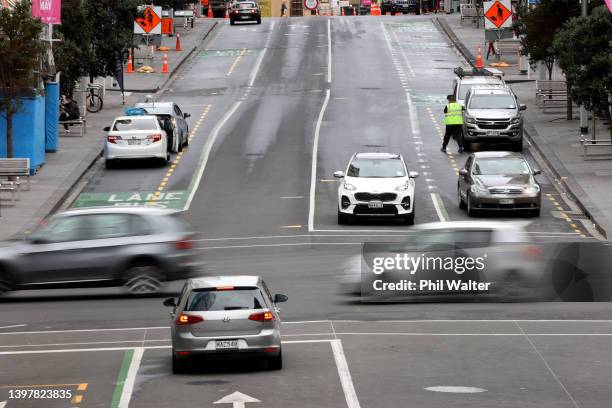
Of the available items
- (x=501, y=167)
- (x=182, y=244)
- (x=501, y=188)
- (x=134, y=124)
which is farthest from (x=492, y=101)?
(x=182, y=244)

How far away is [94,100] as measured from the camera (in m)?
60.1

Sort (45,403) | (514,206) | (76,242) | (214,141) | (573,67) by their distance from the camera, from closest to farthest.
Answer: (45,403) < (76,242) < (514,206) < (573,67) < (214,141)

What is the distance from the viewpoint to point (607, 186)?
40.9m

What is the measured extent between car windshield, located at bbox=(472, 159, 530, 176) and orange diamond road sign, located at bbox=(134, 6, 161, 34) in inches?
1305

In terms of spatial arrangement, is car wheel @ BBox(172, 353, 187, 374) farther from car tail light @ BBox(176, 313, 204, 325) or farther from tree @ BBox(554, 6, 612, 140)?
tree @ BBox(554, 6, 612, 140)

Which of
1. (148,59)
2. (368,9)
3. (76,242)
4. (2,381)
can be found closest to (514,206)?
(76,242)

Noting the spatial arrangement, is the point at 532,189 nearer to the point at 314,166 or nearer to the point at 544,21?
the point at 314,166

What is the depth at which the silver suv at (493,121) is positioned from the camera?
1852 inches

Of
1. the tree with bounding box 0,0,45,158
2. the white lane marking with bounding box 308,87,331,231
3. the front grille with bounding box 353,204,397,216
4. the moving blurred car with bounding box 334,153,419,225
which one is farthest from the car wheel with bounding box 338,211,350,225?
the tree with bounding box 0,0,45,158

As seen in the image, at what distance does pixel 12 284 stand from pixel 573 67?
25414 millimetres

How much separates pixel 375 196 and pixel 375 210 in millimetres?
355

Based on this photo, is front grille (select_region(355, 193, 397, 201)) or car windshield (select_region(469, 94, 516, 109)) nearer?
front grille (select_region(355, 193, 397, 201))

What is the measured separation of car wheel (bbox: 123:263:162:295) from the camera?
85.1 ft

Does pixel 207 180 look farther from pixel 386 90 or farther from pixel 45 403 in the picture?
pixel 45 403
